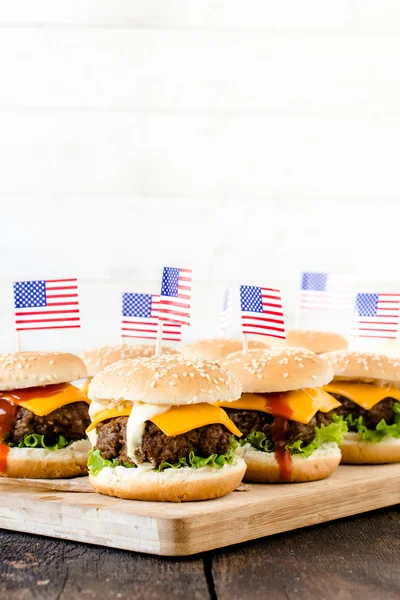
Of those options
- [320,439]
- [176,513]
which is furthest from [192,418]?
[320,439]

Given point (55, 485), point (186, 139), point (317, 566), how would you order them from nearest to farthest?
point (317, 566) < point (55, 485) < point (186, 139)

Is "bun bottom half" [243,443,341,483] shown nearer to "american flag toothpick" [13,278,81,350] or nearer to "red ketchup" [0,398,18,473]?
"red ketchup" [0,398,18,473]

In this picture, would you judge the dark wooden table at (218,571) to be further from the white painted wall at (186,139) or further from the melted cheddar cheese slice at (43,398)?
the white painted wall at (186,139)

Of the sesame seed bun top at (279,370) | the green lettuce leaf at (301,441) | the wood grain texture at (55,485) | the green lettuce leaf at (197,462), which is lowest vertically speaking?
the wood grain texture at (55,485)

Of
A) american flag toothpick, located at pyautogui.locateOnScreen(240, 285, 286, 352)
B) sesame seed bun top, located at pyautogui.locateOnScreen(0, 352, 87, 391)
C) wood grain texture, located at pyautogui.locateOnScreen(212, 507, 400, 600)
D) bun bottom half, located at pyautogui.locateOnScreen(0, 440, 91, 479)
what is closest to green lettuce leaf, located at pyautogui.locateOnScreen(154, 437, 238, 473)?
wood grain texture, located at pyautogui.locateOnScreen(212, 507, 400, 600)

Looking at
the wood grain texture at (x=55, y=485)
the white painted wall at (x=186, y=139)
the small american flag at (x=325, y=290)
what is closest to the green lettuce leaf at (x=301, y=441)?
the wood grain texture at (x=55, y=485)

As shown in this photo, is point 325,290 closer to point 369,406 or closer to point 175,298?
point 369,406
